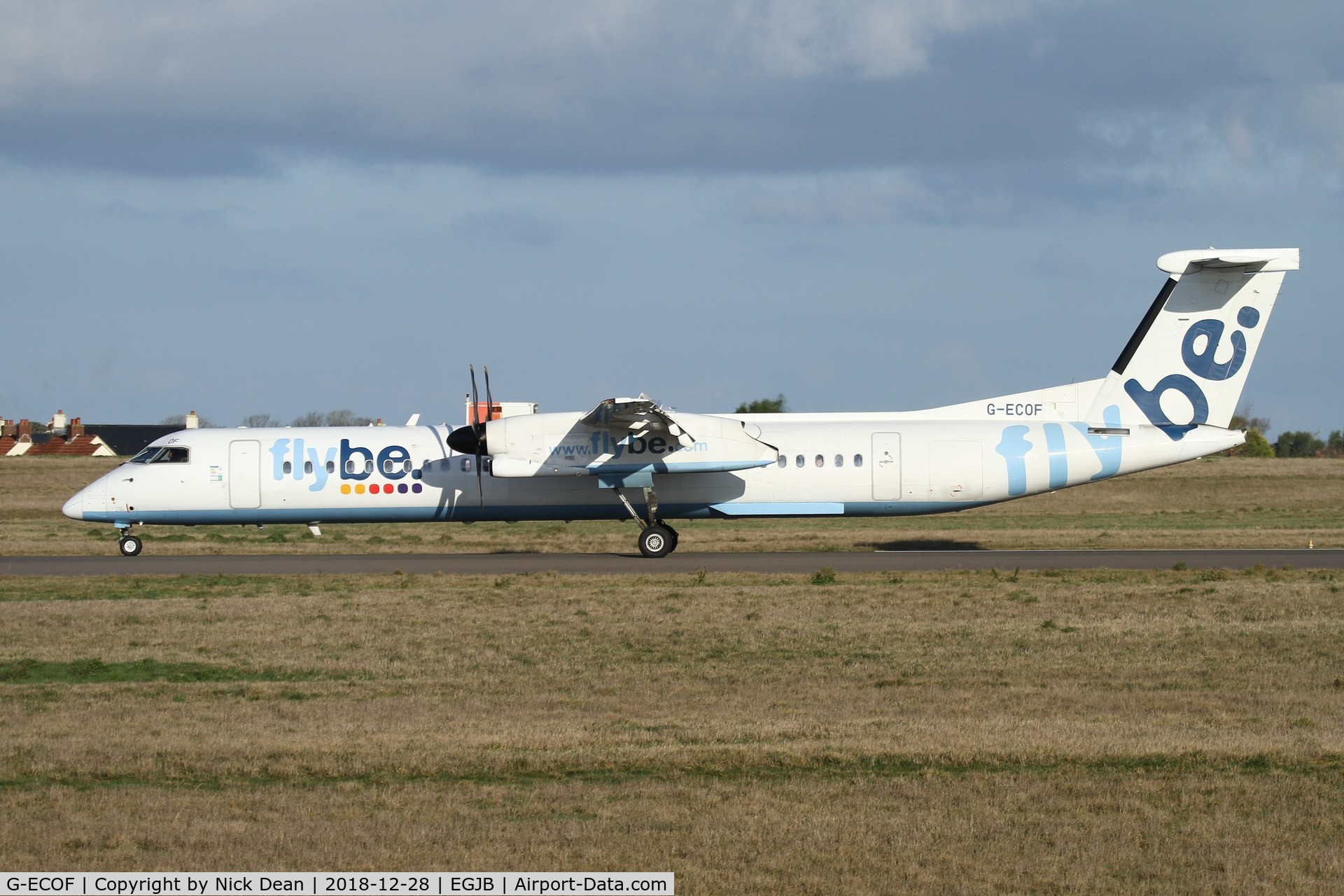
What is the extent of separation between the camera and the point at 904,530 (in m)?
36.4

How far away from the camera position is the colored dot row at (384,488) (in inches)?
1009

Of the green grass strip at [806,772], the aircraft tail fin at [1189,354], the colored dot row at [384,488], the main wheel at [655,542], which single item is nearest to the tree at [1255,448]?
the aircraft tail fin at [1189,354]

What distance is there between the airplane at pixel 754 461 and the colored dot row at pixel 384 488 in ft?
0.11

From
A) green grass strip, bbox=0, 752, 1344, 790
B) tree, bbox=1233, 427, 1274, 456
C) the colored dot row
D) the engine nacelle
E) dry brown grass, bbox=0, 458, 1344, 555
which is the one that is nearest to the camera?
green grass strip, bbox=0, 752, 1344, 790

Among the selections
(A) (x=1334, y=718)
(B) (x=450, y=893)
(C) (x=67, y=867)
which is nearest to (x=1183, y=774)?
(A) (x=1334, y=718)

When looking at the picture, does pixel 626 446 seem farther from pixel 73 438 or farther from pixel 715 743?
pixel 73 438

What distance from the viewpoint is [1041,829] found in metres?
7.47

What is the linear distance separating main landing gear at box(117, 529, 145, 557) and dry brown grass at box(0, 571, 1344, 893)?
8.71 metres

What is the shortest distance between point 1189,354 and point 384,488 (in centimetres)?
1733

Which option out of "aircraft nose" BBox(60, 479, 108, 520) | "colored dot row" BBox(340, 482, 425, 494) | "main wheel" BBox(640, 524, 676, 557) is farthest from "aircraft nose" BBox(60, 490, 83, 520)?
"main wheel" BBox(640, 524, 676, 557)

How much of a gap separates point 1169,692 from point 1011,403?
15.3 metres

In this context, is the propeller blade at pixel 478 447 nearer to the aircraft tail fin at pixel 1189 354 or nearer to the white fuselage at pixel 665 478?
the white fuselage at pixel 665 478

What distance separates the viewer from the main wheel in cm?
2566

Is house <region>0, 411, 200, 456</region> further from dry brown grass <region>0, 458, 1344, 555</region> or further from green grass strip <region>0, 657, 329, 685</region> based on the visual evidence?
green grass strip <region>0, 657, 329, 685</region>
